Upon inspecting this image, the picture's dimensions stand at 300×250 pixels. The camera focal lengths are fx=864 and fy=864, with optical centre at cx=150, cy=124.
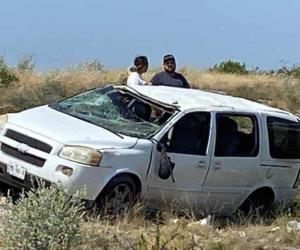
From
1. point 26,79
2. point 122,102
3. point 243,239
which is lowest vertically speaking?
point 26,79

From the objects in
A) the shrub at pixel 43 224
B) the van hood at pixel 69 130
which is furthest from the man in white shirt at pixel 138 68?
the shrub at pixel 43 224

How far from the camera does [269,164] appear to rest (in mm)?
10180

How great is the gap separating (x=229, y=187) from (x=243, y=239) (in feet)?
6.82

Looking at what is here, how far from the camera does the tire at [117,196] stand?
8.55m

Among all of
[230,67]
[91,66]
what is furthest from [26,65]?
[230,67]

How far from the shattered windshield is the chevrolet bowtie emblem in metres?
0.91

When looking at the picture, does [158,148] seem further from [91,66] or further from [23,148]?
[91,66]

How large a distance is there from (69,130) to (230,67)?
2975cm

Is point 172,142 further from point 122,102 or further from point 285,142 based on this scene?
point 285,142

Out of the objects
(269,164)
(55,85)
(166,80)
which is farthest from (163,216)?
(55,85)

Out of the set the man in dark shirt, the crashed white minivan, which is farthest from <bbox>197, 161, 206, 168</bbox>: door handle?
the man in dark shirt

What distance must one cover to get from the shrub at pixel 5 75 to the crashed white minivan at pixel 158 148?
10.2 meters

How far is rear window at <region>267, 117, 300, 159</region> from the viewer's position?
10.3 metres

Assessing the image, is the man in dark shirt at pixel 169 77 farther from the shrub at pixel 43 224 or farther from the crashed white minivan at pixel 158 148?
the shrub at pixel 43 224
